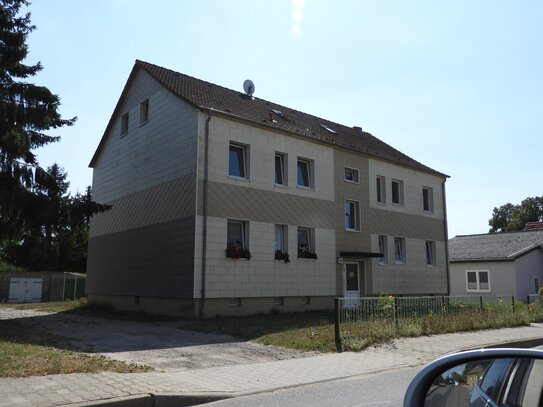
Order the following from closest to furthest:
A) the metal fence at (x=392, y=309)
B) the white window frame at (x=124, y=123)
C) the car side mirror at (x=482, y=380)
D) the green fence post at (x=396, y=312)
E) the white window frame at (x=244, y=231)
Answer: the car side mirror at (x=482, y=380)
the metal fence at (x=392, y=309)
the green fence post at (x=396, y=312)
the white window frame at (x=244, y=231)
the white window frame at (x=124, y=123)

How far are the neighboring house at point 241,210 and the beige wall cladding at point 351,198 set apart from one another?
0.07 meters

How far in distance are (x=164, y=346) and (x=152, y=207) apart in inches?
403

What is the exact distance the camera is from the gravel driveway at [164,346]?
1021cm

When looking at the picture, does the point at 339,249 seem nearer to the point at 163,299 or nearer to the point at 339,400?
the point at 163,299

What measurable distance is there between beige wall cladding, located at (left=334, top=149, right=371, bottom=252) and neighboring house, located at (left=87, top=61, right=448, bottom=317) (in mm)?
73

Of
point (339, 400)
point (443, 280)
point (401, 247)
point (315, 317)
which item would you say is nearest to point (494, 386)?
point (339, 400)

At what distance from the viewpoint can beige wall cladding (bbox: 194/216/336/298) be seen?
18484 mm

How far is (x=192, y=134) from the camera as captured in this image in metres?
19.4

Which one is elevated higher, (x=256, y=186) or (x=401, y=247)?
(x=256, y=186)

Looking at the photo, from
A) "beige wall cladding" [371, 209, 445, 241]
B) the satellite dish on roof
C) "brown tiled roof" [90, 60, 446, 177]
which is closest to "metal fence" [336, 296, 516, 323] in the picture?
"beige wall cladding" [371, 209, 445, 241]

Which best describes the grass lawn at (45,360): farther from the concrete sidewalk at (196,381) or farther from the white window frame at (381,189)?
the white window frame at (381,189)

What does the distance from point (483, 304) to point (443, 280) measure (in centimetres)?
1118

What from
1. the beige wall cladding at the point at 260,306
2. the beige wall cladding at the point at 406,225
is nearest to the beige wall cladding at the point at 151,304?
the beige wall cladding at the point at 260,306

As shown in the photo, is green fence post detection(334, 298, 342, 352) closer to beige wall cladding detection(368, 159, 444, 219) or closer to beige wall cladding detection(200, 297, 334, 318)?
beige wall cladding detection(200, 297, 334, 318)
